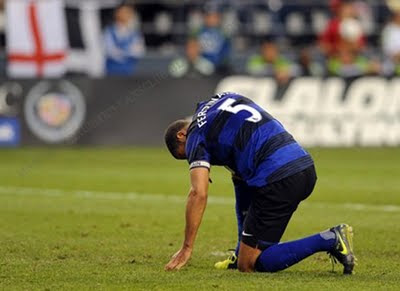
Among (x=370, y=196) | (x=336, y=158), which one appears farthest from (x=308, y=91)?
(x=370, y=196)

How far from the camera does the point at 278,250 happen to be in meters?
8.77

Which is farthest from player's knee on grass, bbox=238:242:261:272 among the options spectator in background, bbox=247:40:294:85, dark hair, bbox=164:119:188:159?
spectator in background, bbox=247:40:294:85

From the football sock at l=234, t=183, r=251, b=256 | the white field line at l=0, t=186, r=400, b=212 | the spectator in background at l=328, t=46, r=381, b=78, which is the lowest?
the white field line at l=0, t=186, r=400, b=212

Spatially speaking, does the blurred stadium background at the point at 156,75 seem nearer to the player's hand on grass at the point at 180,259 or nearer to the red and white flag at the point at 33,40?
the red and white flag at the point at 33,40

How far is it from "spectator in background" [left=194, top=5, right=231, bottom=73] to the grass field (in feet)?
10.9

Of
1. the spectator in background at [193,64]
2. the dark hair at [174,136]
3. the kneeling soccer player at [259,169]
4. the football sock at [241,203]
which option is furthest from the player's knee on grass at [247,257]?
the spectator in background at [193,64]

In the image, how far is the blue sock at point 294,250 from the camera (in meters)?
8.70

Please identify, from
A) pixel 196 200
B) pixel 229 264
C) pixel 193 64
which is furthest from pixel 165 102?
pixel 196 200

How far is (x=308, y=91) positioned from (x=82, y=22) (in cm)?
510

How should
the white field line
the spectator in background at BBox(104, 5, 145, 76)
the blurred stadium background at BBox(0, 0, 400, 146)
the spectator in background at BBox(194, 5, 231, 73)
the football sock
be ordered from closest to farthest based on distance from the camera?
the football sock → the white field line → the blurred stadium background at BBox(0, 0, 400, 146) → the spectator in background at BBox(104, 5, 145, 76) → the spectator in background at BBox(194, 5, 231, 73)

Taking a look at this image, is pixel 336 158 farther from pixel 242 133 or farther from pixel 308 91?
pixel 242 133

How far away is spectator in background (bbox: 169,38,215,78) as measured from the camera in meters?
24.7

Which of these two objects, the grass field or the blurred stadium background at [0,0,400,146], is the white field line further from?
the blurred stadium background at [0,0,400,146]

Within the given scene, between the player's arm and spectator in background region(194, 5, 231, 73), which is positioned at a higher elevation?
the player's arm
